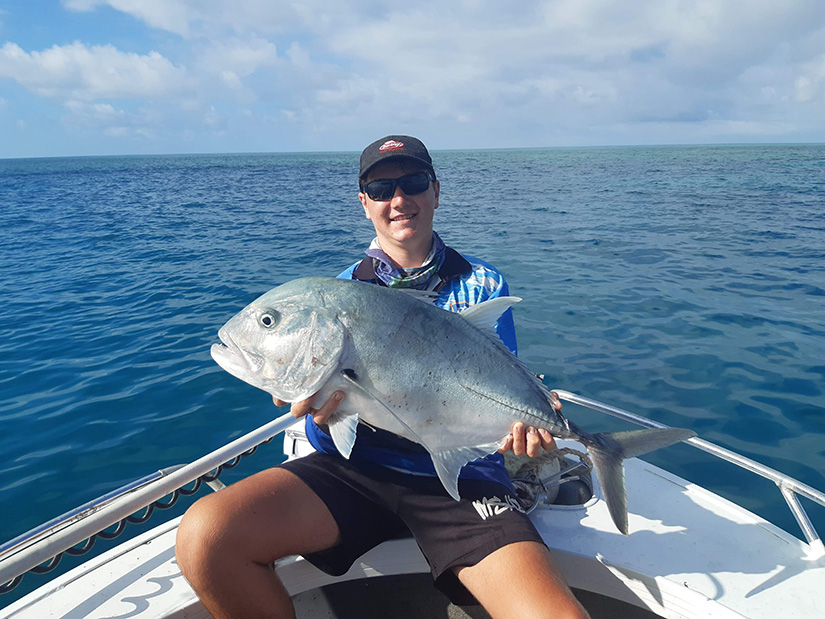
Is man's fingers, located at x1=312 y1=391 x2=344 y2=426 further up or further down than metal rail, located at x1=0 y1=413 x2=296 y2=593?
further up

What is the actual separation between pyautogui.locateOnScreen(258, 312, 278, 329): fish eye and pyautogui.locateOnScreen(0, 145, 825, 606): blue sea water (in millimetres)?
4063

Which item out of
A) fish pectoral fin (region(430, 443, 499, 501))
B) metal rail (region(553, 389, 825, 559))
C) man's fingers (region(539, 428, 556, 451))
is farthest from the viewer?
metal rail (region(553, 389, 825, 559))

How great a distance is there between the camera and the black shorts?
2559mm

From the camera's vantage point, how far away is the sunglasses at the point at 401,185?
3191 mm

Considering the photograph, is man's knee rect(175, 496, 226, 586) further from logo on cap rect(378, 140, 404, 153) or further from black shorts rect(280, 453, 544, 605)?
logo on cap rect(378, 140, 404, 153)

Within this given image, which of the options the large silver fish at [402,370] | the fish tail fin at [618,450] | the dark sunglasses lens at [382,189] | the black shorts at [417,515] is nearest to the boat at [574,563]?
the black shorts at [417,515]

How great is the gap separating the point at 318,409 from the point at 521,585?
1206mm

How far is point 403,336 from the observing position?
7.80 feet

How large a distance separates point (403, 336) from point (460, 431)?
0.57 metres

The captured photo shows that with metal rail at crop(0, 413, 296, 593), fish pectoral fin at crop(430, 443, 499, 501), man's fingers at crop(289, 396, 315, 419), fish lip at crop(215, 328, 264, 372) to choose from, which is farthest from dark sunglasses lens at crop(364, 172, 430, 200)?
metal rail at crop(0, 413, 296, 593)

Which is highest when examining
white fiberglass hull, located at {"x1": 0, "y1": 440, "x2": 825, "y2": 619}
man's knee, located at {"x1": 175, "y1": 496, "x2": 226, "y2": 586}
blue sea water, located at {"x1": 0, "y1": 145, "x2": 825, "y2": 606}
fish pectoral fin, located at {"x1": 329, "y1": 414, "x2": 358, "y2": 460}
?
fish pectoral fin, located at {"x1": 329, "y1": 414, "x2": 358, "y2": 460}

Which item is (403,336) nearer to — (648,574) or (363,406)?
(363,406)

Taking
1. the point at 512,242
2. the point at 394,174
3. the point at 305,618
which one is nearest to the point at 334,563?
the point at 305,618

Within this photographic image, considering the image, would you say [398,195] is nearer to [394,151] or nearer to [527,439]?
[394,151]
